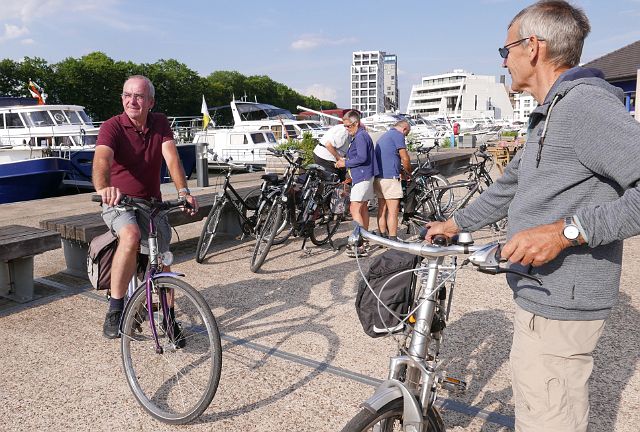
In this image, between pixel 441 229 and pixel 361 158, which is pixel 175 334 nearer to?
pixel 441 229

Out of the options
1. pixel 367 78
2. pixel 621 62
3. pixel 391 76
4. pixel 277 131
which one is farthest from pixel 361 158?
pixel 391 76

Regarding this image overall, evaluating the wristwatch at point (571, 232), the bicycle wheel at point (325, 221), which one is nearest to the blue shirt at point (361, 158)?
the bicycle wheel at point (325, 221)

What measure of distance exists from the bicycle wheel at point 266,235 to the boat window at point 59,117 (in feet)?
55.0

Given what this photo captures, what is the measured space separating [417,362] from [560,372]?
1.50 feet

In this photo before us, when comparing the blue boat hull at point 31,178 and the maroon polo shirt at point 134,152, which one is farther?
the blue boat hull at point 31,178

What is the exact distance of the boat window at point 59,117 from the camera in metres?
20.3

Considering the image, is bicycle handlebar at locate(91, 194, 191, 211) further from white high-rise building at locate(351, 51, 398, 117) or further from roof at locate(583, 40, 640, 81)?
white high-rise building at locate(351, 51, 398, 117)

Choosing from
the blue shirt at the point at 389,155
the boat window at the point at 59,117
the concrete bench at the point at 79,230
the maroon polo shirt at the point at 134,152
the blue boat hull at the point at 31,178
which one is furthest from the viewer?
the boat window at the point at 59,117

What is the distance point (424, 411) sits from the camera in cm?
188

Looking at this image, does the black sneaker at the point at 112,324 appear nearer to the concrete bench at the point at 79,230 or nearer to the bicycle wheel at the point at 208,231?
the concrete bench at the point at 79,230

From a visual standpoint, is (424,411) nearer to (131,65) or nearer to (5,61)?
(5,61)

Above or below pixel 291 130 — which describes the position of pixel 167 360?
below

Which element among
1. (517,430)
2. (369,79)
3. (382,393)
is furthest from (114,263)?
(369,79)

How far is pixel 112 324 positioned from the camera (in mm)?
4004
